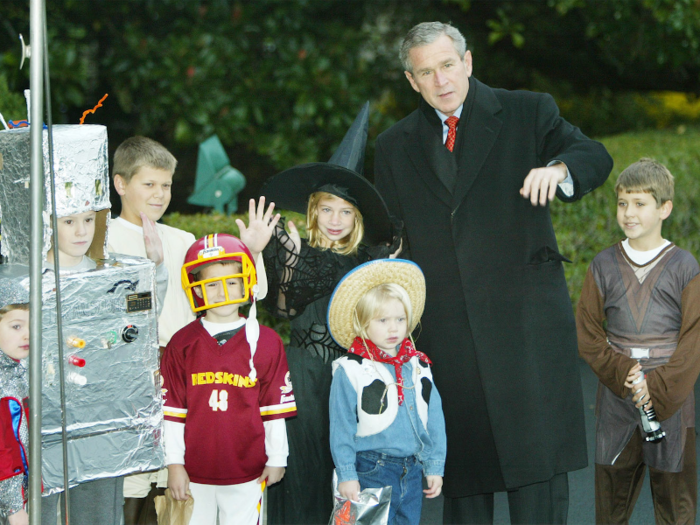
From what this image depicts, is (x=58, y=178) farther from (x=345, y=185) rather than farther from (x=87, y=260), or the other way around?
(x=345, y=185)

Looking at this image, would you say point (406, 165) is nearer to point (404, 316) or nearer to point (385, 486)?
point (404, 316)

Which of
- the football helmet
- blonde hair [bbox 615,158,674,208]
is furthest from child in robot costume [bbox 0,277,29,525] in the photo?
blonde hair [bbox 615,158,674,208]

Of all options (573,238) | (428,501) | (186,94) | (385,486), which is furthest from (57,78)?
(385,486)

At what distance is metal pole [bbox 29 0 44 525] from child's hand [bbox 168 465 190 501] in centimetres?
→ 91

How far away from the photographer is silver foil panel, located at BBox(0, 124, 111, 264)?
276cm

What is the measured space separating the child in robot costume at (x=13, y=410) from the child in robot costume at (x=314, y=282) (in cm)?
103

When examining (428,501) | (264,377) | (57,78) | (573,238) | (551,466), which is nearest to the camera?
(264,377)

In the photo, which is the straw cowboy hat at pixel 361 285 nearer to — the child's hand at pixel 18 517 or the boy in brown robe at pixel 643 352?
the boy in brown robe at pixel 643 352

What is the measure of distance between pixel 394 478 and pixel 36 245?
Answer: 1686 millimetres

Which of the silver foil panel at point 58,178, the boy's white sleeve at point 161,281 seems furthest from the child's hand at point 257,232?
the silver foil panel at point 58,178

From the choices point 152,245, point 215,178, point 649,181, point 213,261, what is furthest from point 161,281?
point 215,178

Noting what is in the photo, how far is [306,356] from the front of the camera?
3527mm

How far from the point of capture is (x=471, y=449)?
3.54 m

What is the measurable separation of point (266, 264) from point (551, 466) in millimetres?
1408
